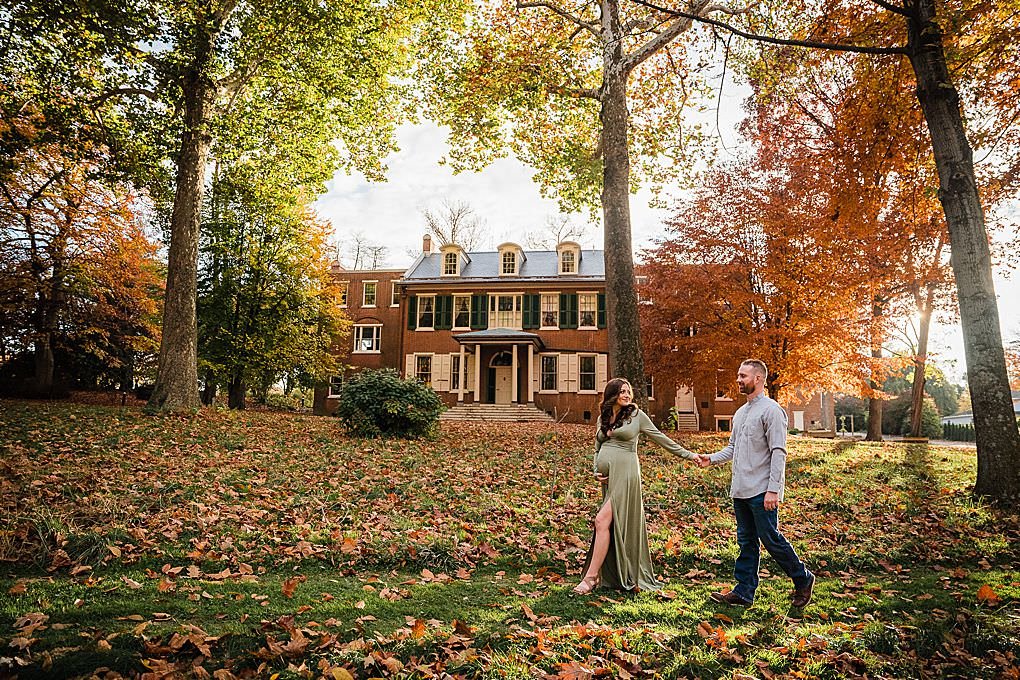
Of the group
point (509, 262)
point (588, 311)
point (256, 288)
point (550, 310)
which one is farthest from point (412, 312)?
point (588, 311)

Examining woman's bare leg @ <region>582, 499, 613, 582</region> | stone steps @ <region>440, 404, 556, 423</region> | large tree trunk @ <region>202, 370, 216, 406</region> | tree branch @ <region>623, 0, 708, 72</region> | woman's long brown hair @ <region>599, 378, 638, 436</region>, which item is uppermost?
tree branch @ <region>623, 0, 708, 72</region>

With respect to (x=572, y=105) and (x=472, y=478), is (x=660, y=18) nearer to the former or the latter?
(x=572, y=105)

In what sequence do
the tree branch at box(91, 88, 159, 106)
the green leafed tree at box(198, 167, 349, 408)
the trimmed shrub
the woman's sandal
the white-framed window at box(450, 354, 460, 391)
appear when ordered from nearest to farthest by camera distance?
the woman's sandal < the trimmed shrub < the tree branch at box(91, 88, 159, 106) < the green leafed tree at box(198, 167, 349, 408) < the white-framed window at box(450, 354, 460, 391)

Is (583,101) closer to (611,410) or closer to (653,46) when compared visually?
(653,46)

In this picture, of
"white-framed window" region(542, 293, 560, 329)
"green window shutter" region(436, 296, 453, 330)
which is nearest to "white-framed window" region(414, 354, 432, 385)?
"green window shutter" region(436, 296, 453, 330)

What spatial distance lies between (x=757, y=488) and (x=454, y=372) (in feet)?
77.9

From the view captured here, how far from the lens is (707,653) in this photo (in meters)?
3.55

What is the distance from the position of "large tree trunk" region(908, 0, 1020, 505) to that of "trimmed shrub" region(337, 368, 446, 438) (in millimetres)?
9472

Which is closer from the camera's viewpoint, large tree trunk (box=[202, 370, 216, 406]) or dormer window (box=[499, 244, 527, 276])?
large tree trunk (box=[202, 370, 216, 406])

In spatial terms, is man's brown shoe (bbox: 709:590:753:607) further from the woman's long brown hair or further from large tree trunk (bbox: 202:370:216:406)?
large tree trunk (bbox: 202:370:216:406)

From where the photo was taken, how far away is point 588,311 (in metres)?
27.3

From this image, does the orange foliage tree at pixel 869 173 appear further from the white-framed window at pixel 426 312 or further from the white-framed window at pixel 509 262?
the white-framed window at pixel 426 312

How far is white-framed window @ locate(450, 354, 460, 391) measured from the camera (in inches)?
1085

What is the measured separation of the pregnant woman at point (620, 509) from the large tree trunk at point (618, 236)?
6.49 metres
